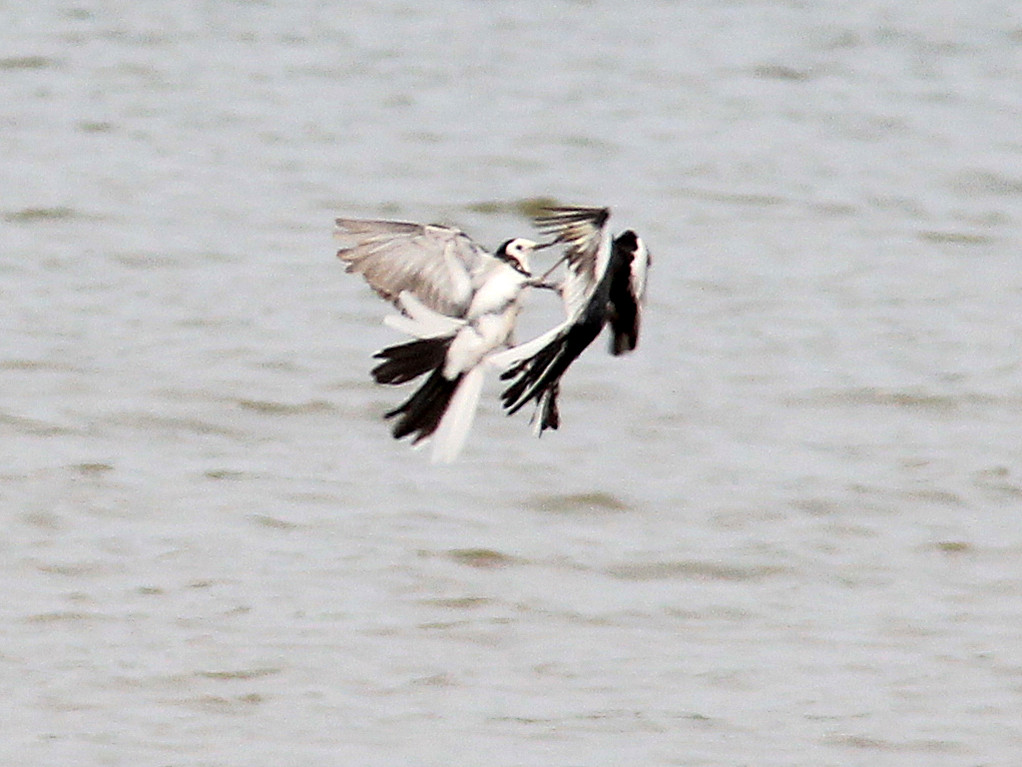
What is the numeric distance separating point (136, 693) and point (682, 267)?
200 inches

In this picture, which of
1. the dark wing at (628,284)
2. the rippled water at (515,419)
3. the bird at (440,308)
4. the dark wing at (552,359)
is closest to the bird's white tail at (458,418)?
the bird at (440,308)

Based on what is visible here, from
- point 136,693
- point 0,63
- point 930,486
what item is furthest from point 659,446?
point 0,63

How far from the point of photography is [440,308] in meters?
5.27

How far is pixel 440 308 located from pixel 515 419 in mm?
3269

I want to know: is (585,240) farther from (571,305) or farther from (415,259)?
(415,259)

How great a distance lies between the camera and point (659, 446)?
8.22 m

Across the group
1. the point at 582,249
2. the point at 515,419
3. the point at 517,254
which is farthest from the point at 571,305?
the point at 515,419

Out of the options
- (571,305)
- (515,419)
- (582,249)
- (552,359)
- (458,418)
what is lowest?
(515,419)

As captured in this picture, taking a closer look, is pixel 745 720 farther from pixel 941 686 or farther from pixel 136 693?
pixel 136 693

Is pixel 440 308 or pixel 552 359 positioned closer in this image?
pixel 552 359

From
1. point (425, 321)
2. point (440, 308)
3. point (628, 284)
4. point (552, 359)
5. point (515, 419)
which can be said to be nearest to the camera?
point (552, 359)

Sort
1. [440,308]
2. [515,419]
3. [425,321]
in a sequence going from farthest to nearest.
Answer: [515,419]
[440,308]
[425,321]

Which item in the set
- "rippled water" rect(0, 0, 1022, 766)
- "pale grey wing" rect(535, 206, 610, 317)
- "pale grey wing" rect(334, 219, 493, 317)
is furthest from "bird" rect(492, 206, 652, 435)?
"rippled water" rect(0, 0, 1022, 766)

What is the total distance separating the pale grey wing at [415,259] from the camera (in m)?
5.30
